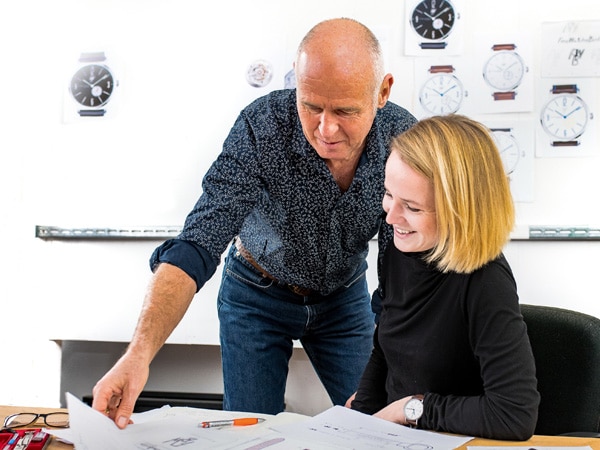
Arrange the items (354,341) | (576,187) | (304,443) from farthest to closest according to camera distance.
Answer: (576,187), (354,341), (304,443)

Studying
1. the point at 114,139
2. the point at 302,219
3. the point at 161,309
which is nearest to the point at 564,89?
the point at 302,219

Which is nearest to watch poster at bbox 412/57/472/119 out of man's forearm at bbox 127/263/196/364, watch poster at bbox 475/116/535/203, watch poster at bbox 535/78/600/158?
watch poster at bbox 475/116/535/203

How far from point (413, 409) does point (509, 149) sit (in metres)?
1.47

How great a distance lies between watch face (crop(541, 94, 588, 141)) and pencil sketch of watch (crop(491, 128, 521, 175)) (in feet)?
0.36

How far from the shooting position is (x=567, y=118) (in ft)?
7.38

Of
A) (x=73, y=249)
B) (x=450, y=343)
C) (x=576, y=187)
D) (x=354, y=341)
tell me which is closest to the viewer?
(x=450, y=343)

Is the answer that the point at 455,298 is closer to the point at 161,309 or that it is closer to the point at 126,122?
the point at 161,309

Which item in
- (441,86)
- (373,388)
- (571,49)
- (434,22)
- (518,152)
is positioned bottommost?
(373,388)

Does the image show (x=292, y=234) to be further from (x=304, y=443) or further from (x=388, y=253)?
(x=304, y=443)

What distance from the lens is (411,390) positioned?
1.15m

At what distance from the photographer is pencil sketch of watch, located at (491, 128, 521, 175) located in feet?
7.50

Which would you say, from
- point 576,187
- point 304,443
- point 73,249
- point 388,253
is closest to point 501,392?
point 304,443

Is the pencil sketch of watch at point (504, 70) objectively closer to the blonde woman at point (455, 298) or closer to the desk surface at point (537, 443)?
the blonde woman at point (455, 298)

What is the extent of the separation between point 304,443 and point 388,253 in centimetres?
51
